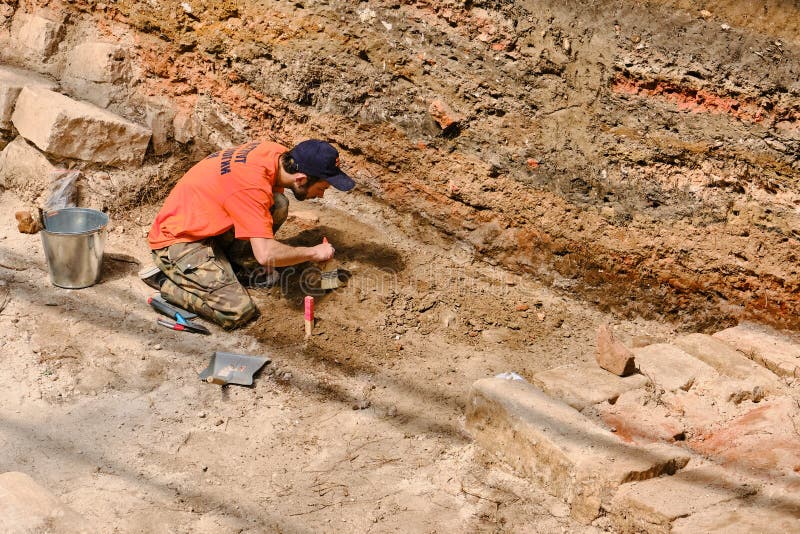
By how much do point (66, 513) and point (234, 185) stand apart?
236 cm

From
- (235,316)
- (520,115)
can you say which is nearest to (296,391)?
(235,316)

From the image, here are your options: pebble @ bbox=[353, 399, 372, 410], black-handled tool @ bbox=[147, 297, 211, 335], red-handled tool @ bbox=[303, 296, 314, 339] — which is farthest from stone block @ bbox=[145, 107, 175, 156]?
pebble @ bbox=[353, 399, 372, 410]

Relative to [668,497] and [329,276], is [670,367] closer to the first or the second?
[668,497]

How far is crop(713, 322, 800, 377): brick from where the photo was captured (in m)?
4.34

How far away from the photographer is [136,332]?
476 centimetres

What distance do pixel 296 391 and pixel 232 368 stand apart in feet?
1.31

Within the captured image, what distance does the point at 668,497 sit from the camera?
3330mm

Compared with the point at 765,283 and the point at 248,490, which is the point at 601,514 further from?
the point at 765,283

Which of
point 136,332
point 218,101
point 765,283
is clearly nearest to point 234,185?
point 136,332

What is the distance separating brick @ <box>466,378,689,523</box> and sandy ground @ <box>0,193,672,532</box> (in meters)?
0.09

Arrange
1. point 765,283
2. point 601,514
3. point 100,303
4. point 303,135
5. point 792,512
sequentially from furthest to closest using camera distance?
point 303,135 → point 100,303 → point 765,283 → point 601,514 → point 792,512

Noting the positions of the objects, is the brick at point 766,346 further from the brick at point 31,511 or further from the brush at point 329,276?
the brick at point 31,511

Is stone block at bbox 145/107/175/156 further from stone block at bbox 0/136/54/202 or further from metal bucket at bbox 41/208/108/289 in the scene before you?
metal bucket at bbox 41/208/108/289

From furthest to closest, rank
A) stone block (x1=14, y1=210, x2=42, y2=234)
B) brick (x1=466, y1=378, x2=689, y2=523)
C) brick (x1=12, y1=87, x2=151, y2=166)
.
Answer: brick (x1=12, y1=87, x2=151, y2=166), stone block (x1=14, y1=210, x2=42, y2=234), brick (x1=466, y1=378, x2=689, y2=523)
